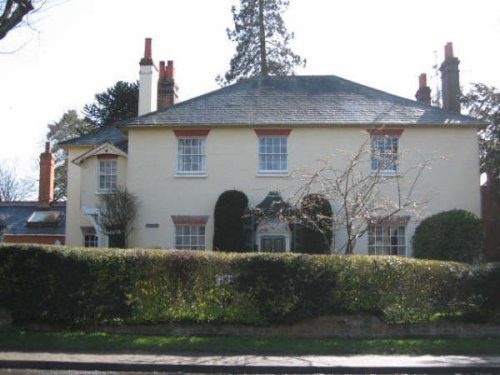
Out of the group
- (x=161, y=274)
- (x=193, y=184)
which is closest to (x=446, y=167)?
(x=193, y=184)

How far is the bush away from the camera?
69.7 ft

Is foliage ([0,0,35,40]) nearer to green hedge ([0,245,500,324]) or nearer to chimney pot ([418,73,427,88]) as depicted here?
green hedge ([0,245,500,324])

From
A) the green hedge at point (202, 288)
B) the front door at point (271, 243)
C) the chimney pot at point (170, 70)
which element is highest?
the chimney pot at point (170, 70)

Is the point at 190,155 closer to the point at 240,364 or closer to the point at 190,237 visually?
the point at 190,237

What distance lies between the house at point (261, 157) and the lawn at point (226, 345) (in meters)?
10.3

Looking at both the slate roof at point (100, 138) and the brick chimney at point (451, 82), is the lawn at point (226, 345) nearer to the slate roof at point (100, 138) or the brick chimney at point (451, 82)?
the brick chimney at point (451, 82)

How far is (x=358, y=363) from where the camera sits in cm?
1152

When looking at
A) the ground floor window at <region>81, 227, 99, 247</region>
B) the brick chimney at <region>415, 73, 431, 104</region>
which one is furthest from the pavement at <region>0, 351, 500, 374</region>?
the brick chimney at <region>415, 73, 431, 104</region>

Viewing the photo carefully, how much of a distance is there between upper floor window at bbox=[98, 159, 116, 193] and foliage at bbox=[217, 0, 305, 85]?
59.0 ft

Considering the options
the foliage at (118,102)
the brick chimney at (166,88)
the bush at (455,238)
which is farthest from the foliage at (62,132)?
the bush at (455,238)

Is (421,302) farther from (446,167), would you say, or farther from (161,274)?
(446,167)

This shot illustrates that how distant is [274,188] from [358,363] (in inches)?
520

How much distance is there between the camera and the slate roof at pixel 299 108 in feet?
80.5

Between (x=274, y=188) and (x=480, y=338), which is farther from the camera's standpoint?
(x=274, y=188)
